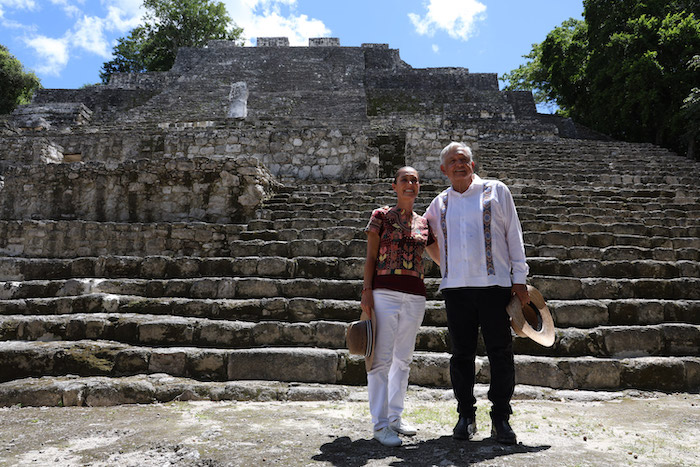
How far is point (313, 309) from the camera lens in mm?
4129

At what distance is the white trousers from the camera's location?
242 cm

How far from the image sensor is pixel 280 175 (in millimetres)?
9281

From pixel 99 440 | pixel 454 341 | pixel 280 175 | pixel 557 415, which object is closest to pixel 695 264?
pixel 557 415

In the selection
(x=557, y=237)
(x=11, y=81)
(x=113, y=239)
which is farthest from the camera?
(x=11, y=81)

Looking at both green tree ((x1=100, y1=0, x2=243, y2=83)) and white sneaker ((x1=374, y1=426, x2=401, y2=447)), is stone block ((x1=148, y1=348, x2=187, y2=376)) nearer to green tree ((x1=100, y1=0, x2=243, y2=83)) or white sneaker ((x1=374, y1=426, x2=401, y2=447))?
white sneaker ((x1=374, y1=426, x2=401, y2=447))

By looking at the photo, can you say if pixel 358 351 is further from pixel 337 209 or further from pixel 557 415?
pixel 337 209

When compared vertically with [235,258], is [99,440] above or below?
below

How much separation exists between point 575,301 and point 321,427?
2728 millimetres

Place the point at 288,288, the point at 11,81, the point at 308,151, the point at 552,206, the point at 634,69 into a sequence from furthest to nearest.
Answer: the point at 11,81, the point at 634,69, the point at 308,151, the point at 552,206, the point at 288,288

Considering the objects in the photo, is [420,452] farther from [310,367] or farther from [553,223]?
[553,223]

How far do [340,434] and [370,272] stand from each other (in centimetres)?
81

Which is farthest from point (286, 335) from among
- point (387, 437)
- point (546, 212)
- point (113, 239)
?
point (546, 212)

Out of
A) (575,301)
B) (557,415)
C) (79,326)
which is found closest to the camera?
(557,415)

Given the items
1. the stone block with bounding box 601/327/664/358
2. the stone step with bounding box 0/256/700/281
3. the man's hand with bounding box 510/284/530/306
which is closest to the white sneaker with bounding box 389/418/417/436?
the man's hand with bounding box 510/284/530/306
